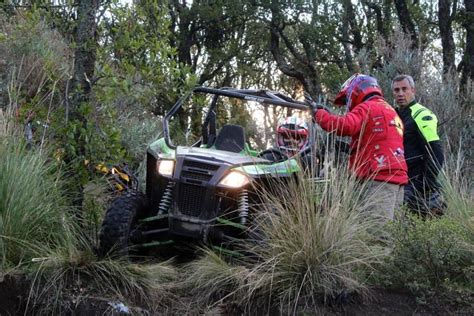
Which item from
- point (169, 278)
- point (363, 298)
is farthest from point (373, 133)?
point (169, 278)

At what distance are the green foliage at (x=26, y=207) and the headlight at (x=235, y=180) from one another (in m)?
1.25

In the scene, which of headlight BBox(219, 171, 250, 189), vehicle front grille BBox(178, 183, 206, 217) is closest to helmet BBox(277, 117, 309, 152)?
headlight BBox(219, 171, 250, 189)

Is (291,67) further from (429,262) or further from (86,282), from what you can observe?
(86,282)

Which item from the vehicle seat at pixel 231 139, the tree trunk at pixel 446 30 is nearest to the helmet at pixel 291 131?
the vehicle seat at pixel 231 139

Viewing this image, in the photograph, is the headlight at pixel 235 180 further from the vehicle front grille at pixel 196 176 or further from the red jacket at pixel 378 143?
the red jacket at pixel 378 143

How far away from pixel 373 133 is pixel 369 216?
86 centimetres

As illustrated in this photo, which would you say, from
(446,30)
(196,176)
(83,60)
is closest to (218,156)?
(196,176)

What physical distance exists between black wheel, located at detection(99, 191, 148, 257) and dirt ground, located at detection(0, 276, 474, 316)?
19.6 inches

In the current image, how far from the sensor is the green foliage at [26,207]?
5004mm

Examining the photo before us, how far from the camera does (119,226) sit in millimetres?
5230

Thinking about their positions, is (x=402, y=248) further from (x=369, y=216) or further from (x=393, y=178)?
(x=393, y=178)

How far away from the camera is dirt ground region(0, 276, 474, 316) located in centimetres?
466

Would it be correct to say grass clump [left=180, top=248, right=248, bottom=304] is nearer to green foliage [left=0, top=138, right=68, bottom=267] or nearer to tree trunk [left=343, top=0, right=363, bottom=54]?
green foliage [left=0, top=138, right=68, bottom=267]

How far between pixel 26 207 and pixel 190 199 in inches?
48.4
